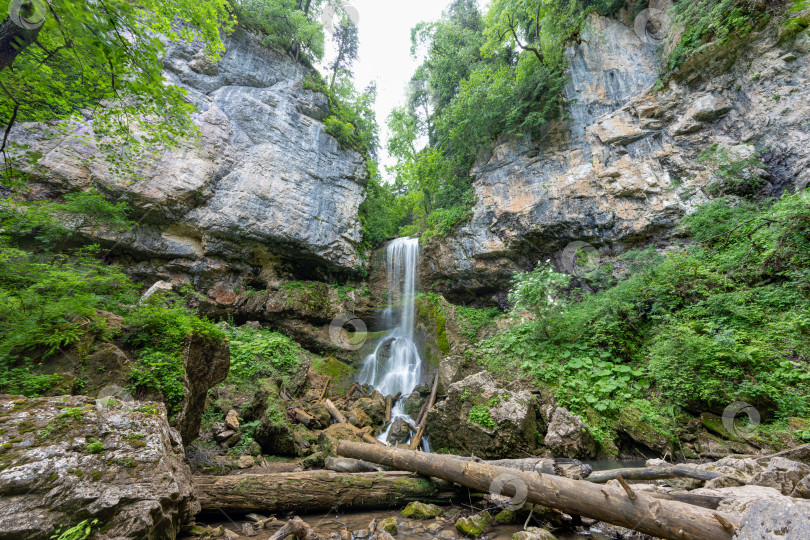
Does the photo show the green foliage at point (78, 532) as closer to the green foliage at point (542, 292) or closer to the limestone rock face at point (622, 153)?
the green foliage at point (542, 292)

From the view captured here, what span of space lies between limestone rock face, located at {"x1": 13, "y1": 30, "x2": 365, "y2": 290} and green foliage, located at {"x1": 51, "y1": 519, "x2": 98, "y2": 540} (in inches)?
410

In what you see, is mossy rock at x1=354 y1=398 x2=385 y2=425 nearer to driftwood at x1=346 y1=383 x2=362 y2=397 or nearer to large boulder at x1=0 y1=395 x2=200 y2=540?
driftwood at x1=346 y1=383 x2=362 y2=397

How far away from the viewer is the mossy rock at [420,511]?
12.1ft

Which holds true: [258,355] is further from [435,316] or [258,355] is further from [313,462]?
[435,316]

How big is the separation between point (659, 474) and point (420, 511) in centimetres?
276

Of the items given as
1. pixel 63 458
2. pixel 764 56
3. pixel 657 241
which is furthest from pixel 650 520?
pixel 764 56

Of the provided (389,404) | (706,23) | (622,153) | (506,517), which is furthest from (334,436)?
(706,23)

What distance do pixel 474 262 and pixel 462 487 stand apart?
935cm

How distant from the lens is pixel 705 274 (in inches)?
262

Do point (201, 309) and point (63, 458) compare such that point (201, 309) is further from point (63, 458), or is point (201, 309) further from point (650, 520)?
point (650, 520)

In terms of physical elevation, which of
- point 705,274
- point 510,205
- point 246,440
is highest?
point 510,205

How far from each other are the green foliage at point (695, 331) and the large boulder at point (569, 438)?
40cm

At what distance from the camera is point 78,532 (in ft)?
5.96

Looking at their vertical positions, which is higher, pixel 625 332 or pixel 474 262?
pixel 474 262
